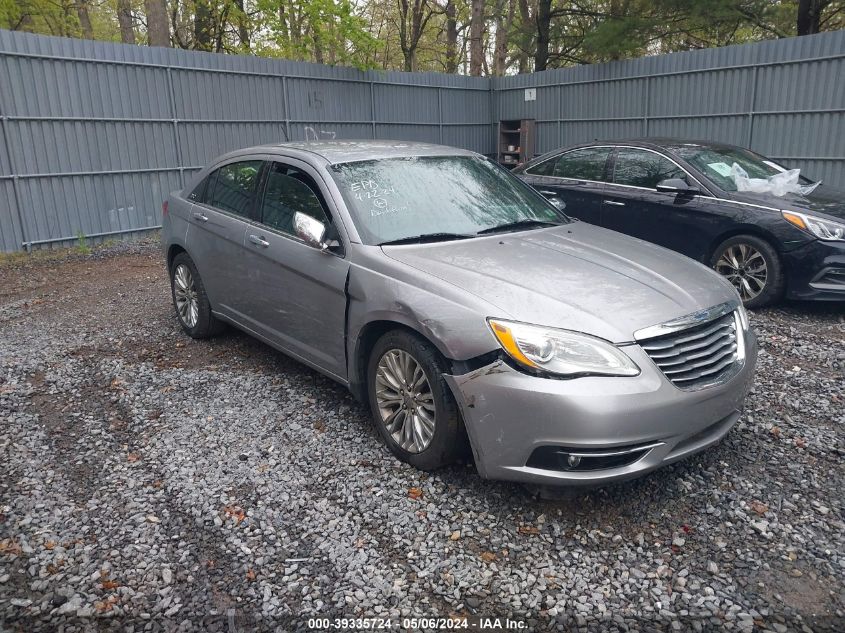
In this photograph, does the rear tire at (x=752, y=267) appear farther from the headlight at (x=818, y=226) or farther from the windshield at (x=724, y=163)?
the windshield at (x=724, y=163)

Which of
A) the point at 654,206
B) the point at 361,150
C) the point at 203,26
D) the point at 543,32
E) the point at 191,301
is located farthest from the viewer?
the point at 203,26

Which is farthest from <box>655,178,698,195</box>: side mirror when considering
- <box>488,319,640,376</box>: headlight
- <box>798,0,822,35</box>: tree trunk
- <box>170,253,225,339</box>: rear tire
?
<box>798,0,822,35</box>: tree trunk

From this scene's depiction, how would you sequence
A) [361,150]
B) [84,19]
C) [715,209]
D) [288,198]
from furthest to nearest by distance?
[84,19] → [715,209] → [361,150] → [288,198]

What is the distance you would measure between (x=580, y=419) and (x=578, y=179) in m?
5.49

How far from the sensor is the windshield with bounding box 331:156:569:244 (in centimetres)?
384

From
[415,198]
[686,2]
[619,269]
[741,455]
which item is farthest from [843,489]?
[686,2]

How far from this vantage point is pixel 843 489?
3.23 metres

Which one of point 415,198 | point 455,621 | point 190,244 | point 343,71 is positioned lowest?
point 455,621

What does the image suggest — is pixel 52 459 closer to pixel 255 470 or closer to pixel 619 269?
pixel 255 470

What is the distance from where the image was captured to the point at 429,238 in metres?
3.79

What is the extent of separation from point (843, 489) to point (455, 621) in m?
2.10

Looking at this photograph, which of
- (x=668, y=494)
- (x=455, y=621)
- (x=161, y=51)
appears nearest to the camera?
(x=455, y=621)

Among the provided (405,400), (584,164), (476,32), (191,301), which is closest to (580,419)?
(405,400)

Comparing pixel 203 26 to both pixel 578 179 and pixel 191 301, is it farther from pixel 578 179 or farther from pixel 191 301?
pixel 191 301
